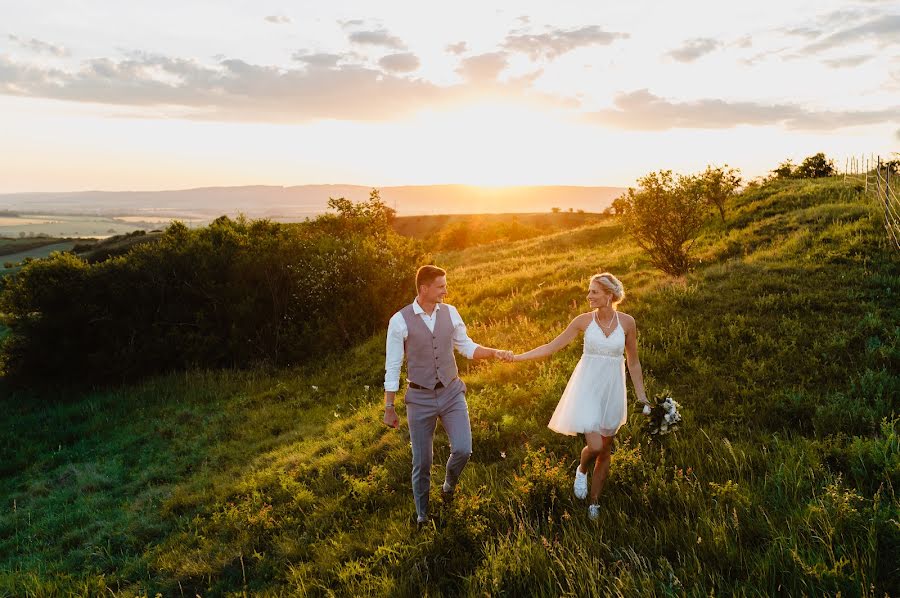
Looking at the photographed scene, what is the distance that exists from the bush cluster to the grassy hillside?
181 centimetres

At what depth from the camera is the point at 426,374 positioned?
569 centimetres

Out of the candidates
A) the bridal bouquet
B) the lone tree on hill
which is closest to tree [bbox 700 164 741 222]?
the lone tree on hill

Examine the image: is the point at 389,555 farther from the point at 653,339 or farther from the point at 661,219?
the point at 661,219

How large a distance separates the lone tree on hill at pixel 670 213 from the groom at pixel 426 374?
40.2 feet

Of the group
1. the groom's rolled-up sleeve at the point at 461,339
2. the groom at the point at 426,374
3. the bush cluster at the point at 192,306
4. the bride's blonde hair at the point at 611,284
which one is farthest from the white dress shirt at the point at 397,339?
the bush cluster at the point at 192,306

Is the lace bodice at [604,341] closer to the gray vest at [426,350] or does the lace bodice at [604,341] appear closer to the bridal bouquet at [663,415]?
the bridal bouquet at [663,415]

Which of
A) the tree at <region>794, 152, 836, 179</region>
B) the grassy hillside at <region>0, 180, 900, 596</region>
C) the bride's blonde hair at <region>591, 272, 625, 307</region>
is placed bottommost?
the grassy hillside at <region>0, 180, 900, 596</region>

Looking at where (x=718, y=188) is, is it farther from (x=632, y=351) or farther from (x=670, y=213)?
(x=632, y=351)

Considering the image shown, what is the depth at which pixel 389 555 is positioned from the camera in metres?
5.55

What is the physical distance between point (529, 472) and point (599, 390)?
152cm

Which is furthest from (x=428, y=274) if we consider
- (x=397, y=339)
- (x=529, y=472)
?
(x=529, y=472)

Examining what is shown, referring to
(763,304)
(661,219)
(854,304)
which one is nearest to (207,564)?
(763,304)

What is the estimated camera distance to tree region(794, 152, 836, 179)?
130ft

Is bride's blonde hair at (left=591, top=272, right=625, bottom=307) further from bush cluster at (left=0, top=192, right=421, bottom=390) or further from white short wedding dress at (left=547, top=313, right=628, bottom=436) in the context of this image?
bush cluster at (left=0, top=192, right=421, bottom=390)
